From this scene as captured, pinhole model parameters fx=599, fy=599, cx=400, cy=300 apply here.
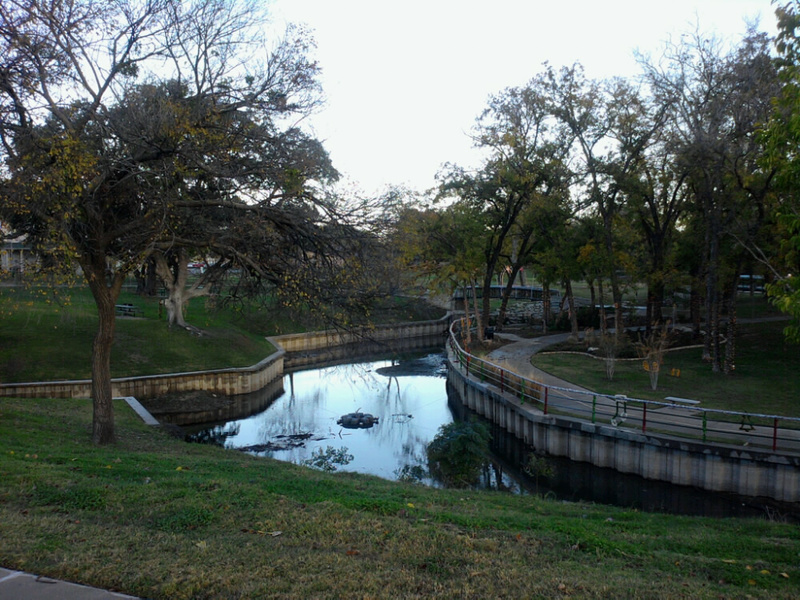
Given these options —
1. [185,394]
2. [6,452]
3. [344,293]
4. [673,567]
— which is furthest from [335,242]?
[185,394]

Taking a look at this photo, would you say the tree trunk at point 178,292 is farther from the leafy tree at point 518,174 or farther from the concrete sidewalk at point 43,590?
the concrete sidewalk at point 43,590

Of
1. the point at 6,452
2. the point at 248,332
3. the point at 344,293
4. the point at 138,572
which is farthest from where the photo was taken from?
the point at 248,332

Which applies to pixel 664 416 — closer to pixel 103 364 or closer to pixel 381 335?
pixel 103 364

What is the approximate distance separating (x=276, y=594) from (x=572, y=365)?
76.6 ft

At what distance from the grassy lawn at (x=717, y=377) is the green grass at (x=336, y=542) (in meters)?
10.8

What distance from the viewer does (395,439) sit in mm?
19594

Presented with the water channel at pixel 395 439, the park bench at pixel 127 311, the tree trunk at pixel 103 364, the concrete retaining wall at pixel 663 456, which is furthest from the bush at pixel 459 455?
the park bench at pixel 127 311

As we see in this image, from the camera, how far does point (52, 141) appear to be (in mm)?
9945

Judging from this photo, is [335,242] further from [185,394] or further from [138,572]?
[185,394]

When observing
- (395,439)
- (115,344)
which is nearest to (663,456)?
(395,439)

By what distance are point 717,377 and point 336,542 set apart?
68.3 ft

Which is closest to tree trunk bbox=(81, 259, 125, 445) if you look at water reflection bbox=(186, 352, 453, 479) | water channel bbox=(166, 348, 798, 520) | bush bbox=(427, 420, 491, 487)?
water reflection bbox=(186, 352, 453, 479)

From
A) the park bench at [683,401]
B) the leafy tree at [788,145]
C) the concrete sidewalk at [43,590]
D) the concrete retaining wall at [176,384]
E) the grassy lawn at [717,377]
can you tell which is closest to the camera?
the concrete sidewalk at [43,590]

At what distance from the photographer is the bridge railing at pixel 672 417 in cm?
1484
